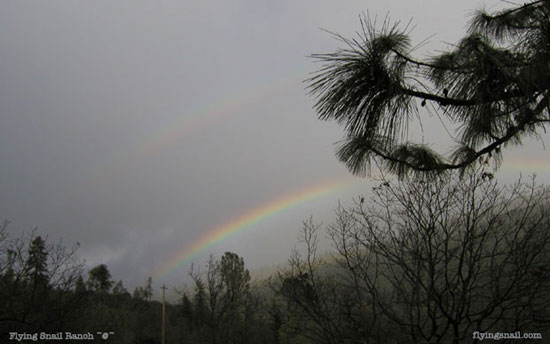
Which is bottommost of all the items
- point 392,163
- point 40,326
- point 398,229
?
point 40,326

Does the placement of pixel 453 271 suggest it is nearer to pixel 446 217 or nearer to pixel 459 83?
pixel 446 217

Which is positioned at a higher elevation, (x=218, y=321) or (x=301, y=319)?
(x=301, y=319)

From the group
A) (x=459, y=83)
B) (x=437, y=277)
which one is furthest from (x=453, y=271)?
(x=459, y=83)

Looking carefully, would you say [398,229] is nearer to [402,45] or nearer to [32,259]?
[402,45]

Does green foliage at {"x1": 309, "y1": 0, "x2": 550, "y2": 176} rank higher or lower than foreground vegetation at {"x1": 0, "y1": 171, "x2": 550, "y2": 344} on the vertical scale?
higher

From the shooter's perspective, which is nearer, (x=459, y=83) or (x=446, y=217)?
(x=459, y=83)

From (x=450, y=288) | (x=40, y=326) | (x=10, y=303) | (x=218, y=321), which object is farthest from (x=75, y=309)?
(x=218, y=321)

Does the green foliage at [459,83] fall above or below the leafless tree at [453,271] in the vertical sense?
above

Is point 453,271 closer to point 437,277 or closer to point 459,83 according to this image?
point 437,277

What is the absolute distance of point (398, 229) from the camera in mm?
3664

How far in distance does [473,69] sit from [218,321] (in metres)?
19.4

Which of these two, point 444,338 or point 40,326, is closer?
point 444,338

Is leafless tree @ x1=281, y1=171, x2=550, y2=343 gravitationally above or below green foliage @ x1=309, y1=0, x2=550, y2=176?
below

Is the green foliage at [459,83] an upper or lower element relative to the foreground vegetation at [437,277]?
upper
